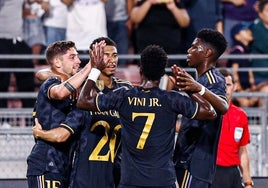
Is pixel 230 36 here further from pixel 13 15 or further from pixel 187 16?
pixel 13 15

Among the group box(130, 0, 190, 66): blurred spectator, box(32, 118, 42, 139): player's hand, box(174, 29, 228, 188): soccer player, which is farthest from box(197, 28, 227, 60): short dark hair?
box(130, 0, 190, 66): blurred spectator

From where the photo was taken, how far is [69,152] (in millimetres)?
8438

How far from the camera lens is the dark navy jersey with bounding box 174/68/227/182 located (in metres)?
8.26

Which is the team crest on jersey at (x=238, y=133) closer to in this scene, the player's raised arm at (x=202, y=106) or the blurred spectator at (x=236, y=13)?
the player's raised arm at (x=202, y=106)

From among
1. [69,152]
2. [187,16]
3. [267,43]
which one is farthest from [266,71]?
[69,152]

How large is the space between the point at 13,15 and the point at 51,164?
4.62 meters

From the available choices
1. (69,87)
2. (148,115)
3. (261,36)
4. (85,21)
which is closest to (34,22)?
(85,21)

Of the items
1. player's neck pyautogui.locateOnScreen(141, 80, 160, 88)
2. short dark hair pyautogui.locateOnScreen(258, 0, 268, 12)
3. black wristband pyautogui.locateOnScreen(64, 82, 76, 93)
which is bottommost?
black wristband pyautogui.locateOnScreen(64, 82, 76, 93)

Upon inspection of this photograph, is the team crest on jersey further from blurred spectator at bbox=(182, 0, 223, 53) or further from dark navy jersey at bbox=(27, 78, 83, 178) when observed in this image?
blurred spectator at bbox=(182, 0, 223, 53)

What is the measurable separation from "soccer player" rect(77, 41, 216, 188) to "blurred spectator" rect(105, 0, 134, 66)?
5119mm

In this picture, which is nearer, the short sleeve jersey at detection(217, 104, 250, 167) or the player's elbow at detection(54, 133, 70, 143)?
the player's elbow at detection(54, 133, 70, 143)

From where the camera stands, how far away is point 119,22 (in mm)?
12734

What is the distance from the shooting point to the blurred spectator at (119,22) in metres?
12.7

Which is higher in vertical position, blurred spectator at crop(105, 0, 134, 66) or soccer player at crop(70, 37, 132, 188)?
blurred spectator at crop(105, 0, 134, 66)
